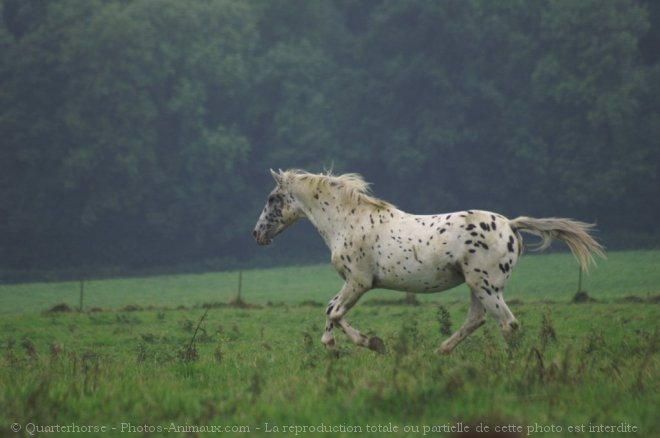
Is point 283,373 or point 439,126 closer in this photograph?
point 283,373

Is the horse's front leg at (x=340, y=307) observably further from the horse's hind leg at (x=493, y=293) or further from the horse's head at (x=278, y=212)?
the horse's head at (x=278, y=212)

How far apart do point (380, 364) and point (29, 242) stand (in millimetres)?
53169

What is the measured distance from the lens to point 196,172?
6575 cm

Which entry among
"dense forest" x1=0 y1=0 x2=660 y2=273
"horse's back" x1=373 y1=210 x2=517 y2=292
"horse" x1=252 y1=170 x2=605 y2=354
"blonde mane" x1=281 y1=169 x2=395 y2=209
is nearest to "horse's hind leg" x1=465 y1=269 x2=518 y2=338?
"horse" x1=252 y1=170 x2=605 y2=354

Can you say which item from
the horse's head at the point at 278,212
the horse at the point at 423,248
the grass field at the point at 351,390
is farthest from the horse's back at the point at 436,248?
the horse's head at the point at 278,212

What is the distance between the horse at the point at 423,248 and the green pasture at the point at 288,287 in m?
19.5

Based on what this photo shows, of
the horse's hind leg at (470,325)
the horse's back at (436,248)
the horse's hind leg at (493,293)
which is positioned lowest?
the horse's hind leg at (470,325)

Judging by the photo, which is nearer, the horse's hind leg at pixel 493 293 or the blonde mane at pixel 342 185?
the horse's hind leg at pixel 493 293

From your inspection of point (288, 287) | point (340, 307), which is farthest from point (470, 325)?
point (288, 287)

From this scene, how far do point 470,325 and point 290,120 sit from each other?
55248mm

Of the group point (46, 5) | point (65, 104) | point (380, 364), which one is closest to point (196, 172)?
point (65, 104)

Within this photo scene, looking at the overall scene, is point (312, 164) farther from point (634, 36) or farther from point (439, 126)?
point (634, 36)

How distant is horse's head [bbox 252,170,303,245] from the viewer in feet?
53.6

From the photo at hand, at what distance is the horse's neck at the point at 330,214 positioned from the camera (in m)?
15.2
